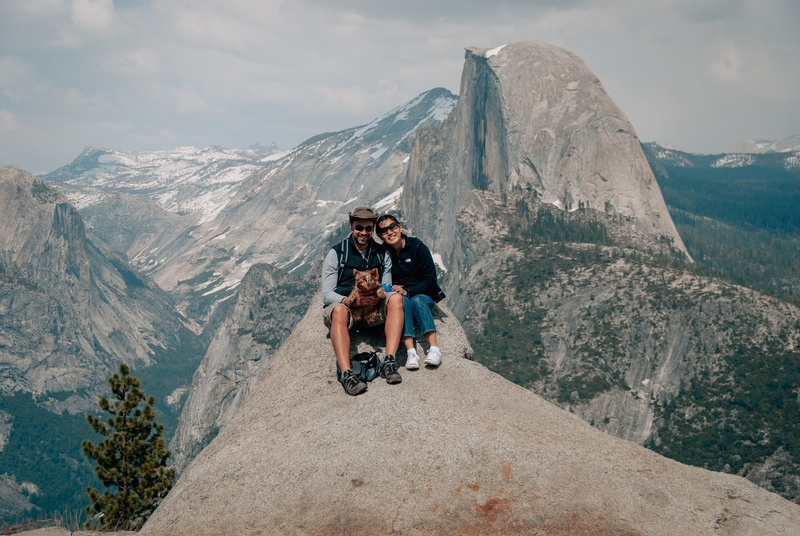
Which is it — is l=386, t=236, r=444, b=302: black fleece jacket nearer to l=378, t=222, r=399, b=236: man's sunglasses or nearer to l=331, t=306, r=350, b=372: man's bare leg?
l=378, t=222, r=399, b=236: man's sunglasses

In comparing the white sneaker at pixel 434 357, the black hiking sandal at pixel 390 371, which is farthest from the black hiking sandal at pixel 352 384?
the white sneaker at pixel 434 357

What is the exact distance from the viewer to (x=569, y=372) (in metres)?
141

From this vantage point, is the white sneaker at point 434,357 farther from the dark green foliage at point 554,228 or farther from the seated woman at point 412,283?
the dark green foliage at point 554,228

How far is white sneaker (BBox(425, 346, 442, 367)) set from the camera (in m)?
14.6

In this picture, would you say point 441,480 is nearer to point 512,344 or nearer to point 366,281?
point 366,281

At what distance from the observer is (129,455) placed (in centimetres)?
2342

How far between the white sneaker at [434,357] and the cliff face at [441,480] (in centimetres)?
74

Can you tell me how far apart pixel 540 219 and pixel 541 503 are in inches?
7395

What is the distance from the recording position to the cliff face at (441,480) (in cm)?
1087

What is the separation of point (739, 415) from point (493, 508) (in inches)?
4654

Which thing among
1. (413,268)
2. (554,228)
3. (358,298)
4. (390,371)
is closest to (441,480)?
(390,371)

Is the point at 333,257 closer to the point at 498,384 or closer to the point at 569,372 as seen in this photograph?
the point at 498,384

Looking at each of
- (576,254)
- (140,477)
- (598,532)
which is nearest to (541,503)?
(598,532)

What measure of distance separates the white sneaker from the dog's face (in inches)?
73.1
